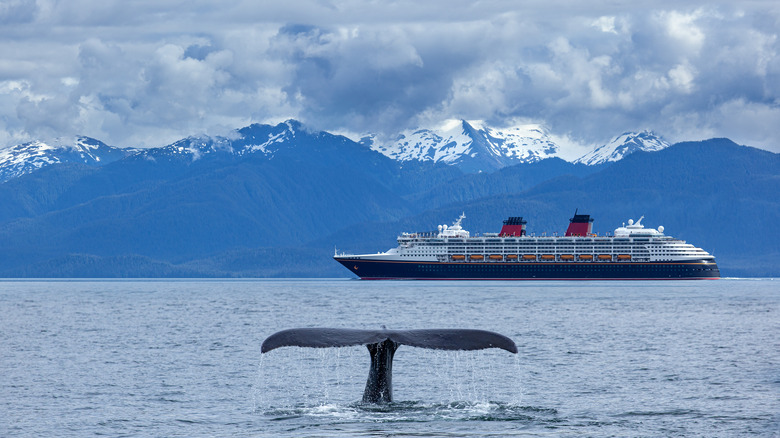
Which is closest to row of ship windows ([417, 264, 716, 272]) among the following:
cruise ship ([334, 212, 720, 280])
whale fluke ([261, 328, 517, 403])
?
cruise ship ([334, 212, 720, 280])

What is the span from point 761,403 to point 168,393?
16.1 m

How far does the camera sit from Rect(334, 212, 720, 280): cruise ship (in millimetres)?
163625

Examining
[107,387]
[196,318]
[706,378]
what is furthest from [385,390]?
[196,318]

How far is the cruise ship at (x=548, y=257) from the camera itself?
537 ft

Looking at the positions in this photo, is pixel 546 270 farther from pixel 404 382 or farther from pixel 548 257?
pixel 404 382

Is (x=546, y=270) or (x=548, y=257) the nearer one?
(x=548, y=257)

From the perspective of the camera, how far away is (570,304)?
292 ft

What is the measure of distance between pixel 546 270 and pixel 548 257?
1.86 meters

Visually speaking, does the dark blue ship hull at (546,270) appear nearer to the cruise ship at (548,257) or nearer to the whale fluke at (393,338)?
the cruise ship at (548,257)

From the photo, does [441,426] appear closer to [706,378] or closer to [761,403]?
[761,403]

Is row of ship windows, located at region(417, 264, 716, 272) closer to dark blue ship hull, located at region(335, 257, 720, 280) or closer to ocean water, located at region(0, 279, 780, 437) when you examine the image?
dark blue ship hull, located at region(335, 257, 720, 280)

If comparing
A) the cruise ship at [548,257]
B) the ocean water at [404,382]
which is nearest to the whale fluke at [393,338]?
the ocean water at [404,382]

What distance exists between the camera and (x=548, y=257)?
165375 millimetres

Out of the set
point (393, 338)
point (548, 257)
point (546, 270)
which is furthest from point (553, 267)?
point (393, 338)
